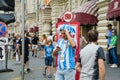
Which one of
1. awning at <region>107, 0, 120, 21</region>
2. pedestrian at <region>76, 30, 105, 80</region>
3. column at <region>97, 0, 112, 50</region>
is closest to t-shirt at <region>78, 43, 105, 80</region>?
pedestrian at <region>76, 30, 105, 80</region>

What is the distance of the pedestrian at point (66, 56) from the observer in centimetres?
926

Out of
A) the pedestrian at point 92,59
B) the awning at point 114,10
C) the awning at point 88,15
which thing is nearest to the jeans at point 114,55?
the awning at point 114,10

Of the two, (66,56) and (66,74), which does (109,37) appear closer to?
(66,56)

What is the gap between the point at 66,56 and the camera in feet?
31.0

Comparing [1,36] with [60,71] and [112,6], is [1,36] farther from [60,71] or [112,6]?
[60,71]

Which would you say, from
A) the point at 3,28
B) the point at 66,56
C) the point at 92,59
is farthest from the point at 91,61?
the point at 3,28

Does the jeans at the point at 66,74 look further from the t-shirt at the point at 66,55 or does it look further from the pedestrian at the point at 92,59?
the pedestrian at the point at 92,59

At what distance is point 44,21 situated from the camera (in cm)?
5084

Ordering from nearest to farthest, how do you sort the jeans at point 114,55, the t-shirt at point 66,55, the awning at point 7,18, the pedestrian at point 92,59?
the pedestrian at point 92,59 → the t-shirt at point 66,55 → the awning at point 7,18 → the jeans at point 114,55

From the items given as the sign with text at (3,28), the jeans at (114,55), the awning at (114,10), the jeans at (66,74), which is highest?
the awning at (114,10)

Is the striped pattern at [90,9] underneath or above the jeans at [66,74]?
above

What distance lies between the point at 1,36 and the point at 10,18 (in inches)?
32.4

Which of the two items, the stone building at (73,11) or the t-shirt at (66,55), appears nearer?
the t-shirt at (66,55)

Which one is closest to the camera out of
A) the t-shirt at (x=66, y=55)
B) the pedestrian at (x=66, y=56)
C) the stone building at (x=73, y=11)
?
the pedestrian at (x=66, y=56)
